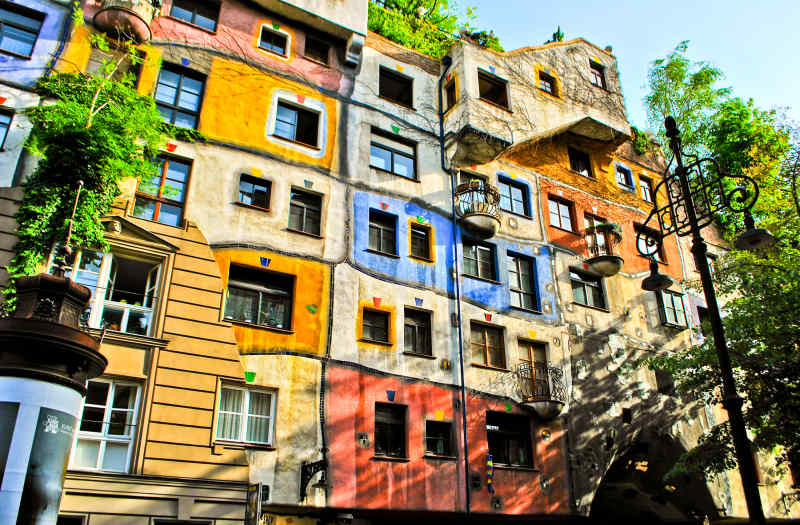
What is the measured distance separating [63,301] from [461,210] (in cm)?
1346

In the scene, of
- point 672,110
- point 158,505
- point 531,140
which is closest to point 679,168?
point 158,505

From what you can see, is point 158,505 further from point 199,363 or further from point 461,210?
point 461,210

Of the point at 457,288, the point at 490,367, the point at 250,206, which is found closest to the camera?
the point at 250,206

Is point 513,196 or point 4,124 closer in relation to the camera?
point 4,124

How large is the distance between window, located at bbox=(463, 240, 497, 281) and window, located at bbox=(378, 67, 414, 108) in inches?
197

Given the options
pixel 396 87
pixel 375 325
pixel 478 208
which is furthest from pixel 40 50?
pixel 478 208

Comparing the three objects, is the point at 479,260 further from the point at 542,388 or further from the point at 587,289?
the point at 587,289

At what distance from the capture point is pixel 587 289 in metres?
21.5

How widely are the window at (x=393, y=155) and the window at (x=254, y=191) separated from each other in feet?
11.5

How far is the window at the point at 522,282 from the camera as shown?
19547 mm

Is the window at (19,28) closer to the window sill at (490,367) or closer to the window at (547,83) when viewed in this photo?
the window sill at (490,367)

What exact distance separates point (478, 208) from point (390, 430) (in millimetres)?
7390

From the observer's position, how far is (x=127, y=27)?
14.7m

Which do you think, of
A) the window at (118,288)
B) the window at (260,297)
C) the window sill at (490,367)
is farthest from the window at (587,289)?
the window at (118,288)
